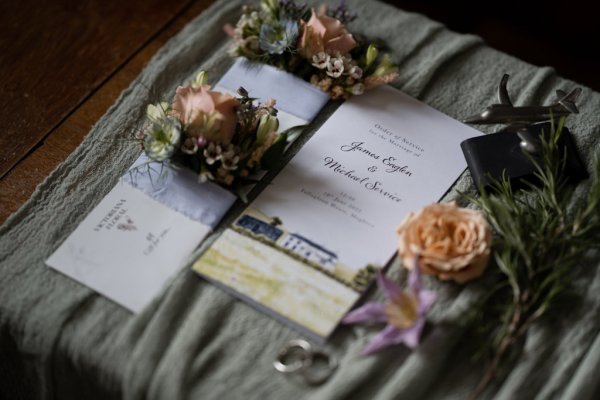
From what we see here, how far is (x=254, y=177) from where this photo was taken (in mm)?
939

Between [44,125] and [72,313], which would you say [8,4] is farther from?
[72,313]

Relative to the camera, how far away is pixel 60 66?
3.59 feet

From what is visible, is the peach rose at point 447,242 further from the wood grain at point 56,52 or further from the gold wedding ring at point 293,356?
the wood grain at point 56,52

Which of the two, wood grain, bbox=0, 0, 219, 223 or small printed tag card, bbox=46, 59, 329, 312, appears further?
wood grain, bbox=0, 0, 219, 223

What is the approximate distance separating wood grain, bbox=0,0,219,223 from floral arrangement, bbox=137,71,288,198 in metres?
0.13

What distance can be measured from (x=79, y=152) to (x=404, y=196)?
1.48 ft

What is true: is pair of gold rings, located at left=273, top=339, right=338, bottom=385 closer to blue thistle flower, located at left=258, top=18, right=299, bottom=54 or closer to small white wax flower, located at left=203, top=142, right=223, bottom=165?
small white wax flower, located at left=203, top=142, right=223, bottom=165

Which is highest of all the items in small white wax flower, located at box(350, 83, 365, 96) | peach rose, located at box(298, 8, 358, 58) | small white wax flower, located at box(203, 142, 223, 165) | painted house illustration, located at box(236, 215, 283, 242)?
peach rose, located at box(298, 8, 358, 58)

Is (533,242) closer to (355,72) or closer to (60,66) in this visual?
(355,72)

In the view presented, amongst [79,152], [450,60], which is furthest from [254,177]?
[450,60]

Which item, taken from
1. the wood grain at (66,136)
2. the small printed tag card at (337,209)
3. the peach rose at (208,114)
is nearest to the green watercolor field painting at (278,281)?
the small printed tag card at (337,209)

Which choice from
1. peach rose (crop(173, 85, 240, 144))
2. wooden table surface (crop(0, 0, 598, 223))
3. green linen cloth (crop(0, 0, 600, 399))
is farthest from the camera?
wooden table surface (crop(0, 0, 598, 223))

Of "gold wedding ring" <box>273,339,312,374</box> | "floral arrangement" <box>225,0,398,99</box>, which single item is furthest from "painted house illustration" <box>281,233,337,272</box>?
"floral arrangement" <box>225,0,398,99</box>

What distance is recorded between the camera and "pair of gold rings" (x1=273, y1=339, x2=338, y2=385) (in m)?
0.78
